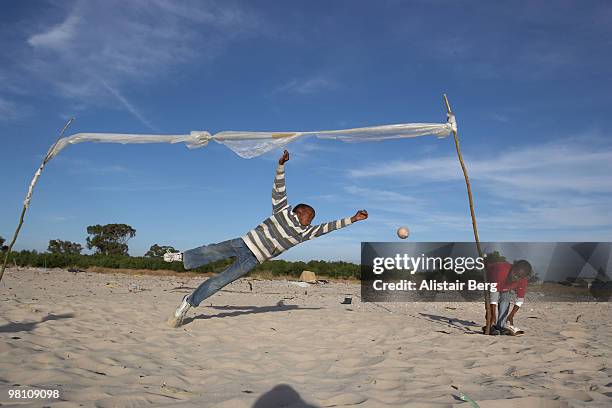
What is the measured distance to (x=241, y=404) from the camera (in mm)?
3387

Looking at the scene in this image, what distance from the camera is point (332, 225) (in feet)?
22.6

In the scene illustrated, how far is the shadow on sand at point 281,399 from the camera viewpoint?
3.47 m

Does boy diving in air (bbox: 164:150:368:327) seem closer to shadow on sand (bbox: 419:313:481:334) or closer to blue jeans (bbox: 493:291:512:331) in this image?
blue jeans (bbox: 493:291:512:331)

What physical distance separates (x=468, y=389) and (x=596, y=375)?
1427 millimetres

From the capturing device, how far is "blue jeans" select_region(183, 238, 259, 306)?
6680mm

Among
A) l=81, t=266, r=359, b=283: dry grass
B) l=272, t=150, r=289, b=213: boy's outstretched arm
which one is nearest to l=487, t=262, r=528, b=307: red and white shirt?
l=272, t=150, r=289, b=213: boy's outstretched arm

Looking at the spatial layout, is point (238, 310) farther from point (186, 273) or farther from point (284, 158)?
point (186, 273)

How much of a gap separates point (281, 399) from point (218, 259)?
3.31m

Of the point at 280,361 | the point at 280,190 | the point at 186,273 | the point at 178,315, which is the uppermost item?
the point at 280,190

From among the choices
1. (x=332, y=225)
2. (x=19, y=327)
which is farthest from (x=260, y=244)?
(x=19, y=327)

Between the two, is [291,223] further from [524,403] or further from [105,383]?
[524,403]

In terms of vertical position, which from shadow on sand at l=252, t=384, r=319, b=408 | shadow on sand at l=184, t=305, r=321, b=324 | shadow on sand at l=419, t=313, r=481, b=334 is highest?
shadow on sand at l=184, t=305, r=321, b=324

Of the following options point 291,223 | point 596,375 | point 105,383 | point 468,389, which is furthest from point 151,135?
point 596,375

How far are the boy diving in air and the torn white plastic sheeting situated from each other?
542 mm
